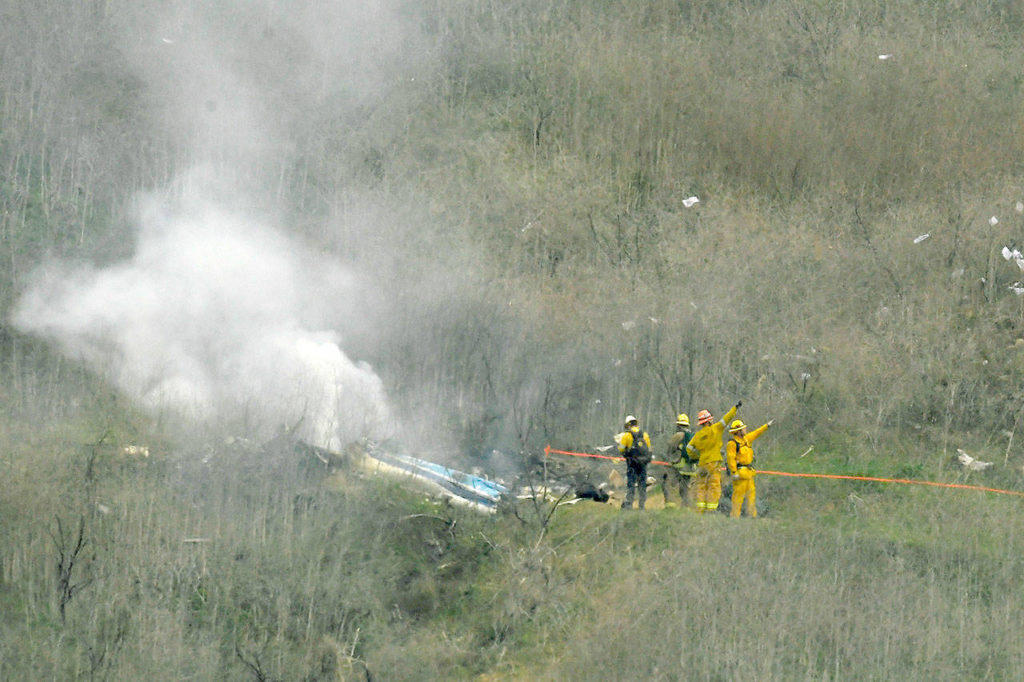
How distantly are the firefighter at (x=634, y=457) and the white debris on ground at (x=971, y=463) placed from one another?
3604 millimetres

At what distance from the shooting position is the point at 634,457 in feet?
47.5

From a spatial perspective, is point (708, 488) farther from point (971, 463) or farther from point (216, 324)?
point (216, 324)

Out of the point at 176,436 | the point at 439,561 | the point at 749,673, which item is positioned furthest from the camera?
the point at 176,436

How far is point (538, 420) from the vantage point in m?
16.6

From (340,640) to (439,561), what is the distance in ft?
4.59

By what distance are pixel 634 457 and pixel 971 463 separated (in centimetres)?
387

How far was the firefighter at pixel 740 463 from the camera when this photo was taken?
14.2m

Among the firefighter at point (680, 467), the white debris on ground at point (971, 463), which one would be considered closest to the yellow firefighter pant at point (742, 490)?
the firefighter at point (680, 467)

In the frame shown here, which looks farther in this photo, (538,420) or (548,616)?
(538,420)

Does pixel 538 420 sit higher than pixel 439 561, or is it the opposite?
pixel 538 420

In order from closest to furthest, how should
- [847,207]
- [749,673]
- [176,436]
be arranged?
[749,673]
[176,436]
[847,207]

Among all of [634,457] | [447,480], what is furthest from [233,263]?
[634,457]

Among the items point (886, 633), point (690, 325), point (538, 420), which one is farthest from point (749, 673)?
point (690, 325)

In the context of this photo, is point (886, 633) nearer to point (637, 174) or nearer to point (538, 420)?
point (538, 420)
